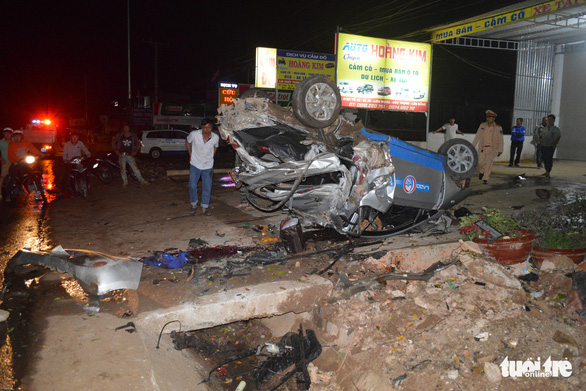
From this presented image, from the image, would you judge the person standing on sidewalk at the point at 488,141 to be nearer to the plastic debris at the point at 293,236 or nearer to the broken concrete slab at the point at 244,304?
the plastic debris at the point at 293,236

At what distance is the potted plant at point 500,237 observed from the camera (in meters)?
5.36

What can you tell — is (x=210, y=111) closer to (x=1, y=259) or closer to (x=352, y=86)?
(x=352, y=86)

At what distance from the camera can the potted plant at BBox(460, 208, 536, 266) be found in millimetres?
5363

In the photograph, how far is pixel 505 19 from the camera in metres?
14.2

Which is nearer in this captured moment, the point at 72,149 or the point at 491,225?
the point at 491,225

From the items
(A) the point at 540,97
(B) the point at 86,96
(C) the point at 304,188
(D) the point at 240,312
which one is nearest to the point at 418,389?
(D) the point at 240,312

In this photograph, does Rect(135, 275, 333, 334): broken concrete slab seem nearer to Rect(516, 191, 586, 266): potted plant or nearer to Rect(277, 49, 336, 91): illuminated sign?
Rect(516, 191, 586, 266): potted plant

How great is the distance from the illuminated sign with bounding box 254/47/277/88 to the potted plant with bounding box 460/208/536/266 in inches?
782

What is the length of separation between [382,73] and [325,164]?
1199 cm

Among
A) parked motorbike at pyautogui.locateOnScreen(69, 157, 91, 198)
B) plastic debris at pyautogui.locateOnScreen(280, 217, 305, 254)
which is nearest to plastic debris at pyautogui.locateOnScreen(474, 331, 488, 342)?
plastic debris at pyautogui.locateOnScreen(280, 217, 305, 254)

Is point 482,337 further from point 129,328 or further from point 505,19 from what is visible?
point 505,19

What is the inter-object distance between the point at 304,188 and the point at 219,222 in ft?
7.63

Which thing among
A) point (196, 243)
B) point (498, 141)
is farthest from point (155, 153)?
point (196, 243)

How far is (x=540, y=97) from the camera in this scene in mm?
19250
